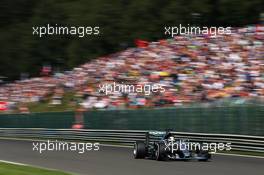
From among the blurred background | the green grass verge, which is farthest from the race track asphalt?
the blurred background

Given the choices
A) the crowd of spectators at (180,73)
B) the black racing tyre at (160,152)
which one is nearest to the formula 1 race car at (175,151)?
the black racing tyre at (160,152)

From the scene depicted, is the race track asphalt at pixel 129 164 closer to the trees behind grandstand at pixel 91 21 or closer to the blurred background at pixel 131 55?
the blurred background at pixel 131 55

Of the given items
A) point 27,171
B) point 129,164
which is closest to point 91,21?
point 129,164

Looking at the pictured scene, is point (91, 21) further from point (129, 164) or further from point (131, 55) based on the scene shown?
point (129, 164)

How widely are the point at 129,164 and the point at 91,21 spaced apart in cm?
2481

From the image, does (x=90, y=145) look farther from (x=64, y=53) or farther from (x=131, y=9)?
(x=64, y=53)

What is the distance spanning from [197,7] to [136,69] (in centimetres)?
870

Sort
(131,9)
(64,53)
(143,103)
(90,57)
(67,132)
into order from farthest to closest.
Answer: (64,53)
(90,57)
(131,9)
(67,132)
(143,103)

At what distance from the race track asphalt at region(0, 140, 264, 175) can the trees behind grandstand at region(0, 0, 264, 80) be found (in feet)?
58.5

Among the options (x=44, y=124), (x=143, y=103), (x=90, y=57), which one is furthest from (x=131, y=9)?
(x=143, y=103)

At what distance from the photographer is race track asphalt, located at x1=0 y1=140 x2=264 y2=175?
11.6m

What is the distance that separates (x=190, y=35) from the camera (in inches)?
1085

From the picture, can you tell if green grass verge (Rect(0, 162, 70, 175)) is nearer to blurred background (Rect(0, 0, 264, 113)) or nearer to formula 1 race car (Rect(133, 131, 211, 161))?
formula 1 race car (Rect(133, 131, 211, 161))

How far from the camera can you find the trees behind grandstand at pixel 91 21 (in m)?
33.2
